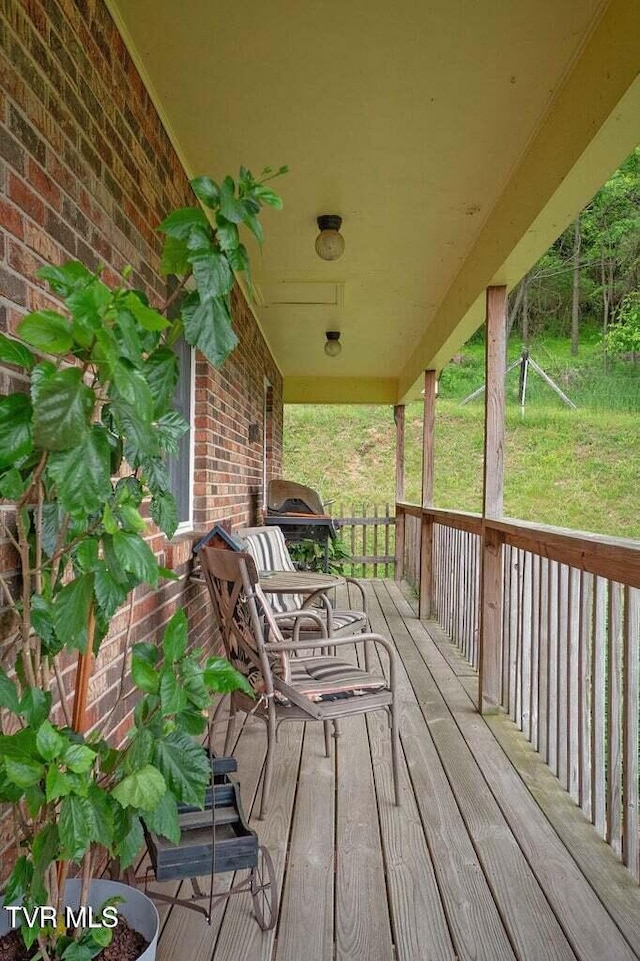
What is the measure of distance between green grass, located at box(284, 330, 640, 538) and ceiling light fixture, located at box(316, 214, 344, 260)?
3.52 meters

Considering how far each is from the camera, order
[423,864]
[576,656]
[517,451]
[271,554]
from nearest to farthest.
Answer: [423,864], [576,656], [271,554], [517,451]

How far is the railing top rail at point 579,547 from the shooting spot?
193cm

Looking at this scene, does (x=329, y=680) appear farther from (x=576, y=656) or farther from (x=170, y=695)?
(x=170, y=695)

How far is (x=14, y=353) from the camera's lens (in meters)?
0.97

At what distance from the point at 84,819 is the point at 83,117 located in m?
1.63

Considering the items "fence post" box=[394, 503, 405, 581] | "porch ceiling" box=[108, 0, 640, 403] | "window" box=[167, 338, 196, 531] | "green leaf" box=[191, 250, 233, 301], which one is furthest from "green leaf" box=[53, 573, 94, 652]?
"fence post" box=[394, 503, 405, 581]

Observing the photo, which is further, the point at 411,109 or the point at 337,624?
the point at 337,624

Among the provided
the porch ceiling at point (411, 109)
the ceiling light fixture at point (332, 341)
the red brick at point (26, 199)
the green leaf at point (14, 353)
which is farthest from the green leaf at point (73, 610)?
the ceiling light fixture at point (332, 341)

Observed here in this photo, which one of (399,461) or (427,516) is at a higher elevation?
(399,461)

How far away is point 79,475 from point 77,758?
425mm

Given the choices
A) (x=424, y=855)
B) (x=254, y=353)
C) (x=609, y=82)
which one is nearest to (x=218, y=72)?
(x=609, y=82)

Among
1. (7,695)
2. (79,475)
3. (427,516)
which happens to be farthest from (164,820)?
(427,516)

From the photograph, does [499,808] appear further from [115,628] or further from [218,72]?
[218,72]

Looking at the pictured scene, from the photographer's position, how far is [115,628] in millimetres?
2076
